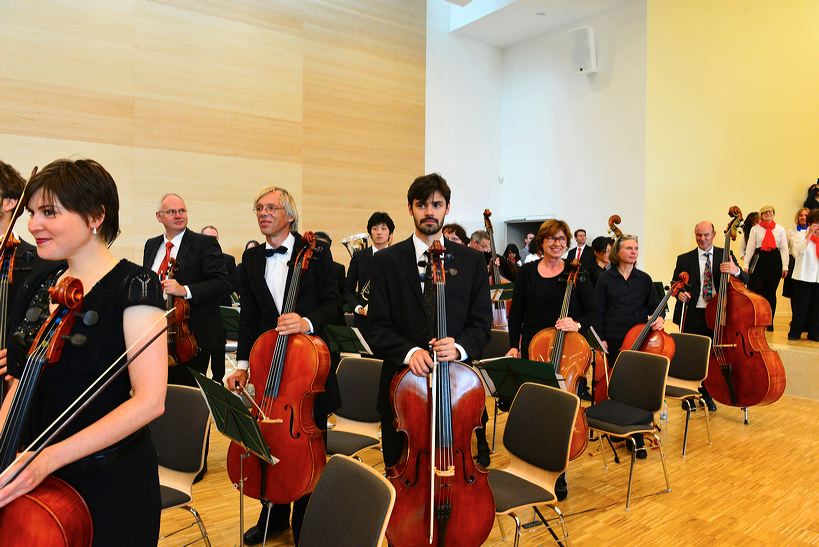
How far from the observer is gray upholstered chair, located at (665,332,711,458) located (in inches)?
159

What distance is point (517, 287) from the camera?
375 cm

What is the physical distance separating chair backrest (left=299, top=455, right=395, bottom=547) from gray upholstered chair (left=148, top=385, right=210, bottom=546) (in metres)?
0.91

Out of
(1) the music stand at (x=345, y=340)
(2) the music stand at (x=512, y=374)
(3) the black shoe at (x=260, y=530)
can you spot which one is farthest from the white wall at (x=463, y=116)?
(3) the black shoe at (x=260, y=530)

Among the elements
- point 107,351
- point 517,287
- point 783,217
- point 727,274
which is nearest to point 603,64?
point 783,217

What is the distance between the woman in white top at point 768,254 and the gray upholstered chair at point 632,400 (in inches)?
187

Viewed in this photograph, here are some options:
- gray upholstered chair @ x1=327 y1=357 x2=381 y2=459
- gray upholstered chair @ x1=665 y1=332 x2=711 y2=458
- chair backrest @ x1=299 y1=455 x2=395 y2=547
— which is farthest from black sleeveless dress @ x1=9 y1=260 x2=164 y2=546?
gray upholstered chair @ x1=665 y1=332 x2=711 y2=458

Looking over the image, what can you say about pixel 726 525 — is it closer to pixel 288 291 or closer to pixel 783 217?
pixel 288 291

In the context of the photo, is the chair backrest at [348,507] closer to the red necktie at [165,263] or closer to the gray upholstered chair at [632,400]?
the red necktie at [165,263]

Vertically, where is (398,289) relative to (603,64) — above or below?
below

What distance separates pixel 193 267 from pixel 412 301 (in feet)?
4.87

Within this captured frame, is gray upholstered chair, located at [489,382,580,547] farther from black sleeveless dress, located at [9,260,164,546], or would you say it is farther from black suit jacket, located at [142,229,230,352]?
black suit jacket, located at [142,229,230,352]

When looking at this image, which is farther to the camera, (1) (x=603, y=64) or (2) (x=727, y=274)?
(1) (x=603, y=64)

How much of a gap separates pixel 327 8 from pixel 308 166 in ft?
7.63

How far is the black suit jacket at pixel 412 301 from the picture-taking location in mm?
2273
